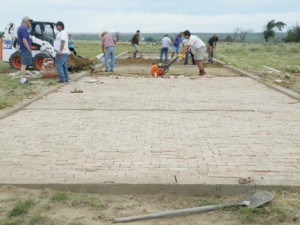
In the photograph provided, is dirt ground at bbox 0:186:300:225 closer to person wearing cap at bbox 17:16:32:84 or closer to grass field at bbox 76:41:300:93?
grass field at bbox 76:41:300:93

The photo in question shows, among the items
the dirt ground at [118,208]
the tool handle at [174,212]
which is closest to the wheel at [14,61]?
the dirt ground at [118,208]

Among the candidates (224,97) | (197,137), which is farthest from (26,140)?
(224,97)

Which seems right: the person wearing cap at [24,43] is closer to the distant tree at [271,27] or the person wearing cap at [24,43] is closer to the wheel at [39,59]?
the wheel at [39,59]

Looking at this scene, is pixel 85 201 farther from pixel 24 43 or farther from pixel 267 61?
pixel 267 61

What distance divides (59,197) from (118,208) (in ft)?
1.94

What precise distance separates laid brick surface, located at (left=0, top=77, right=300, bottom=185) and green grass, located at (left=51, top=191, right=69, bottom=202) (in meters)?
0.28

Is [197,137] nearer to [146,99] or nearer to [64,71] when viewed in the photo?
[146,99]

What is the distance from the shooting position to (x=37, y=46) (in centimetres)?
1675

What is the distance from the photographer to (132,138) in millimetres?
6656

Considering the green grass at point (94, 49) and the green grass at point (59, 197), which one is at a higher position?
the green grass at point (59, 197)

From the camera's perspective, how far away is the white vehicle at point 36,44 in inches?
658

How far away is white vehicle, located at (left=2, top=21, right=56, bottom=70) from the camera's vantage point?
16.7 metres

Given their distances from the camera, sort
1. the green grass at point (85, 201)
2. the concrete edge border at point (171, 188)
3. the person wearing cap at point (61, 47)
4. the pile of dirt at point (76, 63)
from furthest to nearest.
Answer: the pile of dirt at point (76, 63) → the person wearing cap at point (61, 47) → the concrete edge border at point (171, 188) → the green grass at point (85, 201)

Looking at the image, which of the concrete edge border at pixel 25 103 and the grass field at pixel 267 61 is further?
the grass field at pixel 267 61
